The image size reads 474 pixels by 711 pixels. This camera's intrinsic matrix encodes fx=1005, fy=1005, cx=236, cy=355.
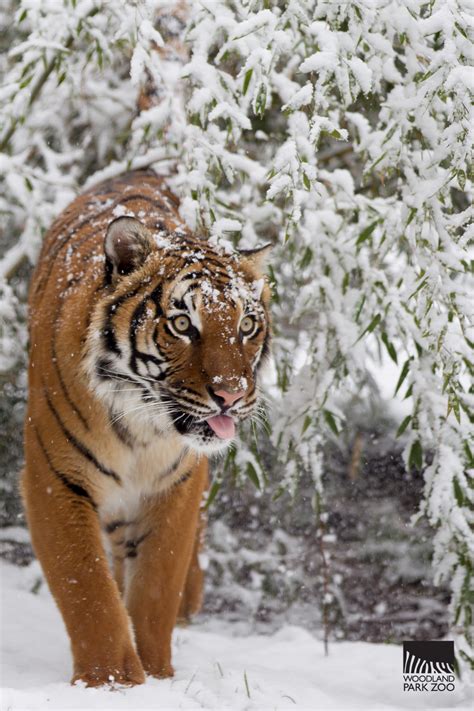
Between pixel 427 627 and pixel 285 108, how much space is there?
2.62 meters

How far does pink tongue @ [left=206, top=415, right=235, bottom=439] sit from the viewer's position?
96.9 inches

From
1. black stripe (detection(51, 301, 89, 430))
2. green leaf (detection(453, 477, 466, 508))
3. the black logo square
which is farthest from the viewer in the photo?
green leaf (detection(453, 477, 466, 508))

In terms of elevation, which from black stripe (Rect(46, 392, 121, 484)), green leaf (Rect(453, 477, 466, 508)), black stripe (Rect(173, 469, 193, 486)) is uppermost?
black stripe (Rect(46, 392, 121, 484))

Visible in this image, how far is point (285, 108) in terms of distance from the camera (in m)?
2.52

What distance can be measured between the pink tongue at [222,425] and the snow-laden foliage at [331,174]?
1.70 feet

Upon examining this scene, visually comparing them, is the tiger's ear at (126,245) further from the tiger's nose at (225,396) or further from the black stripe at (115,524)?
the black stripe at (115,524)

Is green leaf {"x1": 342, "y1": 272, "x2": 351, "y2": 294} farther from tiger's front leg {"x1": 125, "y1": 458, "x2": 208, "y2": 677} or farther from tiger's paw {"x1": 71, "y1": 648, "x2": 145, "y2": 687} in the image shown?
tiger's paw {"x1": 71, "y1": 648, "x2": 145, "y2": 687}

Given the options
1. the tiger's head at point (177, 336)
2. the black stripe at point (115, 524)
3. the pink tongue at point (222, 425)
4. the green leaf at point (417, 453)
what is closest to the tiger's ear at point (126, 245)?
the tiger's head at point (177, 336)

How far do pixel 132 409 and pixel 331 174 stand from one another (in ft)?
4.43

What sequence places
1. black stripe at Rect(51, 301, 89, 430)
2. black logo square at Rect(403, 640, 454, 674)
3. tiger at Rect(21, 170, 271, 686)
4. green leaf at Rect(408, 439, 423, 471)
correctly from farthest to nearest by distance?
green leaf at Rect(408, 439, 423, 471), black logo square at Rect(403, 640, 454, 674), black stripe at Rect(51, 301, 89, 430), tiger at Rect(21, 170, 271, 686)

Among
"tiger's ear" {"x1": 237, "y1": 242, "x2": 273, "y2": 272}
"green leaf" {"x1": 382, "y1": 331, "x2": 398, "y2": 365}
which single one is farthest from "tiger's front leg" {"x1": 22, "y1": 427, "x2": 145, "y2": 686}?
"green leaf" {"x1": 382, "y1": 331, "x2": 398, "y2": 365}

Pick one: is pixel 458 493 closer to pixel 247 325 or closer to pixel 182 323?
pixel 247 325

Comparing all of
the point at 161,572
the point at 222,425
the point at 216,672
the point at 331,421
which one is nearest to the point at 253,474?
the point at 331,421

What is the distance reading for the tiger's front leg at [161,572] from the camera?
283 centimetres
